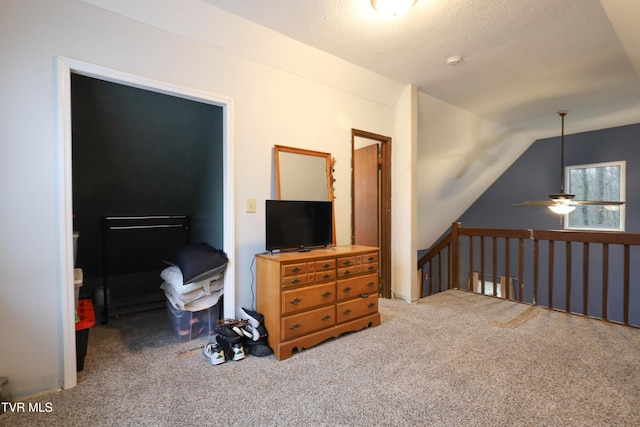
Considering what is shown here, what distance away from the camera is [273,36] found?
2.51 m

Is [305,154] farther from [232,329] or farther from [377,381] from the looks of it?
[377,381]

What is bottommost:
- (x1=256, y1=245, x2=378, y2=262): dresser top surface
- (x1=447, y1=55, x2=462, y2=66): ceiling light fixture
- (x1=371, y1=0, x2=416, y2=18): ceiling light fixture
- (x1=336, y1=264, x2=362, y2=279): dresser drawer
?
(x1=336, y1=264, x2=362, y2=279): dresser drawer

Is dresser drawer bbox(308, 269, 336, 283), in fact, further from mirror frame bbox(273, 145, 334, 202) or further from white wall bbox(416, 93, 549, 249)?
white wall bbox(416, 93, 549, 249)

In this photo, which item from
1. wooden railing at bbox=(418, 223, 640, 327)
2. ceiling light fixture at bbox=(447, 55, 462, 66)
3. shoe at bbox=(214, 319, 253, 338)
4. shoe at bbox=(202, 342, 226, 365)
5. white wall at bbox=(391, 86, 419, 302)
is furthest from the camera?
white wall at bbox=(391, 86, 419, 302)

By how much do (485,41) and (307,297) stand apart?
2.69 meters

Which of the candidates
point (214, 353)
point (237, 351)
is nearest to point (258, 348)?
point (237, 351)

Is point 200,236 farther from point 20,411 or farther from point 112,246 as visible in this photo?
point 20,411

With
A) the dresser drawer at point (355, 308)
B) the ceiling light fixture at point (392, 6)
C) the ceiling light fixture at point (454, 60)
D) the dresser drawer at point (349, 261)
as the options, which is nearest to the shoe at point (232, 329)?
the dresser drawer at point (355, 308)

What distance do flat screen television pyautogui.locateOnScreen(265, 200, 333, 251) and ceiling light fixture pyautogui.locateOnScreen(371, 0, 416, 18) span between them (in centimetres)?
156

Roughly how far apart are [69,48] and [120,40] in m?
0.30

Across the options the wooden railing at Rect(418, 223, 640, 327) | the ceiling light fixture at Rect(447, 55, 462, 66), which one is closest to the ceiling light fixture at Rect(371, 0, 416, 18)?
the ceiling light fixture at Rect(447, 55, 462, 66)

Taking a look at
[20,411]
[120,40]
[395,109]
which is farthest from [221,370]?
[395,109]

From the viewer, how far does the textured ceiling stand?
2.18 metres

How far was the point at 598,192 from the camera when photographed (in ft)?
18.2
